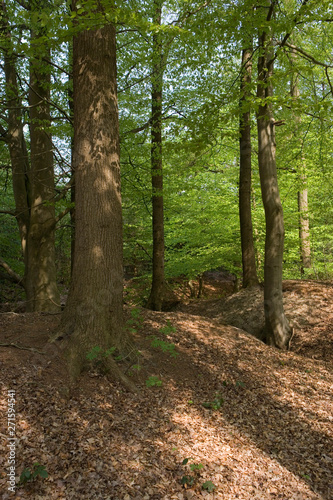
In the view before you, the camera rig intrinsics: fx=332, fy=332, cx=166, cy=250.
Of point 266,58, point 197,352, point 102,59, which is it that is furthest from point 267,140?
point 197,352

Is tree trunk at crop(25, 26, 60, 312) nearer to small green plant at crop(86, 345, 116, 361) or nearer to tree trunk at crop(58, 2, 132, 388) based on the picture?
tree trunk at crop(58, 2, 132, 388)

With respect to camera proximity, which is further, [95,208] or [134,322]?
[134,322]

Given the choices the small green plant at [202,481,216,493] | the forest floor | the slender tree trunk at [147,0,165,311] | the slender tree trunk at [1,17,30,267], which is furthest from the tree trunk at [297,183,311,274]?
the small green plant at [202,481,216,493]

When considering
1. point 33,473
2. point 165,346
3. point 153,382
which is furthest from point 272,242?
point 33,473

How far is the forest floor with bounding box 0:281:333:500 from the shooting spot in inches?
110

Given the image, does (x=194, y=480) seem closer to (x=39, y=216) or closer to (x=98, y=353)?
(x=98, y=353)

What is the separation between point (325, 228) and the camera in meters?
12.2

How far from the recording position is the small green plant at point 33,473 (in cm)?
246

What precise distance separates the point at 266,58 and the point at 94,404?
264 inches

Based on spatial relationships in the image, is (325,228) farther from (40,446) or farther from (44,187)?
(40,446)

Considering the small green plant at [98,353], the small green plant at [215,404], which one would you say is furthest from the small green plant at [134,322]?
the small green plant at [215,404]

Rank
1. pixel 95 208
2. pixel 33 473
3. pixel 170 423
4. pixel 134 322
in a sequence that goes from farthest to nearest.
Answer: pixel 134 322
pixel 95 208
pixel 170 423
pixel 33 473

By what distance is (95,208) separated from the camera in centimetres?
422

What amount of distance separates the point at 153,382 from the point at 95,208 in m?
2.29
